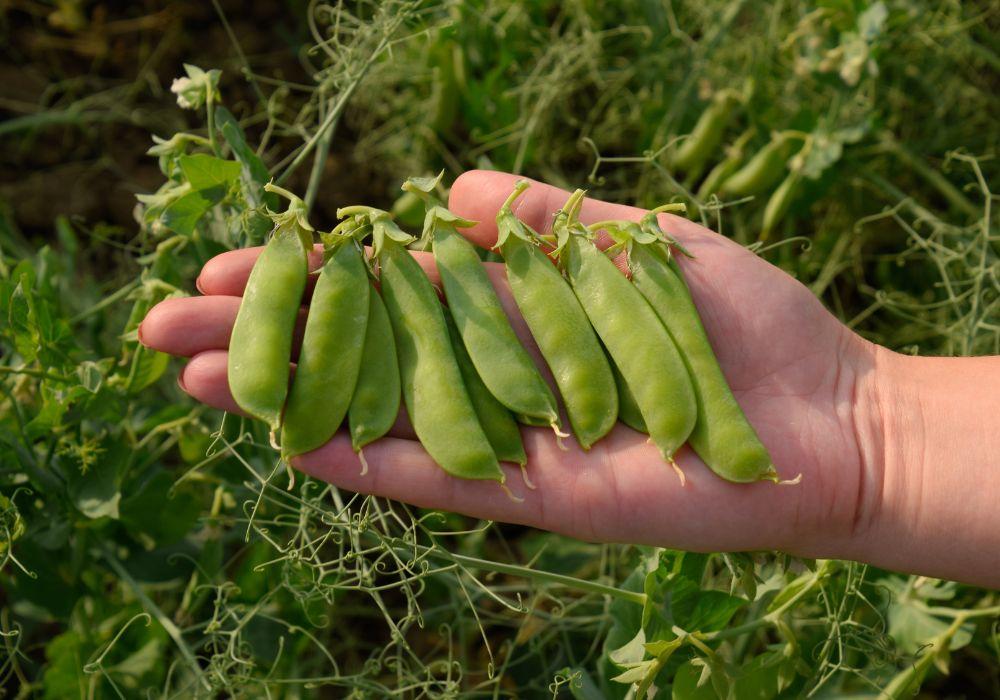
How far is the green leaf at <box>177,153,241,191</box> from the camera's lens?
6.27 feet

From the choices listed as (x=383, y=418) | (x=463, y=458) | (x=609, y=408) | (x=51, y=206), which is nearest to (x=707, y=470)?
(x=609, y=408)

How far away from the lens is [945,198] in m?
3.40

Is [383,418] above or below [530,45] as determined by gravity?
below

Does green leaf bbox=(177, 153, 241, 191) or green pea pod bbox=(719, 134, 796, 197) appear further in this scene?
green pea pod bbox=(719, 134, 796, 197)

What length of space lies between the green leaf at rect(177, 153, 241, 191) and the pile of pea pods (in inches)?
8.7

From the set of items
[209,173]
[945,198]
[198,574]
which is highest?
[209,173]

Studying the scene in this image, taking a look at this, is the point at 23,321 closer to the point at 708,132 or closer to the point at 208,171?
the point at 208,171

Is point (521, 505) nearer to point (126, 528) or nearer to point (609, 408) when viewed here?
point (609, 408)

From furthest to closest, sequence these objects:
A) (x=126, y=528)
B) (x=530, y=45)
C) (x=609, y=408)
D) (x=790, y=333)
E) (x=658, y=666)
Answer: (x=530, y=45)
(x=126, y=528)
(x=790, y=333)
(x=609, y=408)
(x=658, y=666)

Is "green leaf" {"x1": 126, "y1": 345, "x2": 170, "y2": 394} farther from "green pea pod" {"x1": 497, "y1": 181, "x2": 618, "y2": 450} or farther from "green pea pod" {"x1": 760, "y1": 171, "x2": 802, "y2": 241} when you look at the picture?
"green pea pod" {"x1": 760, "y1": 171, "x2": 802, "y2": 241}

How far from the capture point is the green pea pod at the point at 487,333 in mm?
1764

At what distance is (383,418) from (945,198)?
257 centimetres

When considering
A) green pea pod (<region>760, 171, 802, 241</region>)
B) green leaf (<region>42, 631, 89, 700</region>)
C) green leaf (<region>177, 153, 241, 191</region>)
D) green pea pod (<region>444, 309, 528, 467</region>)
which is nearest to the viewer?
green pea pod (<region>444, 309, 528, 467</region>)

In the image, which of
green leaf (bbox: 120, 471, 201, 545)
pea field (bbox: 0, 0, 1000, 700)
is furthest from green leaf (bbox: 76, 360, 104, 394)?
green leaf (bbox: 120, 471, 201, 545)
